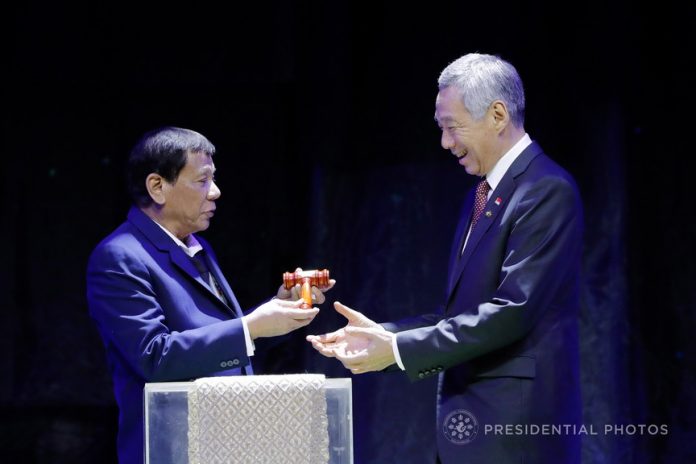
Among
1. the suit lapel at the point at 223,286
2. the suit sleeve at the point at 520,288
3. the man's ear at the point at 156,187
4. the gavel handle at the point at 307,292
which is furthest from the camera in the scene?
the suit lapel at the point at 223,286

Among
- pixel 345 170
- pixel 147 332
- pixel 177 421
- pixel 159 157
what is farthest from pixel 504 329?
pixel 345 170

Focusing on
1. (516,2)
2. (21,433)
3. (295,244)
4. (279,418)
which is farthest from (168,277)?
(516,2)

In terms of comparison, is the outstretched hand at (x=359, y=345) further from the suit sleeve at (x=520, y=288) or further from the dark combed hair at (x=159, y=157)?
the dark combed hair at (x=159, y=157)

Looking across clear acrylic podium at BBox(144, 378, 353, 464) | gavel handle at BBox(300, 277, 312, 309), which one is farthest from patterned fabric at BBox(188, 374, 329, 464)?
gavel handle at BBox(300, 277, 312, 309)

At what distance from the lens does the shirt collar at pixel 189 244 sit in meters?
3.45

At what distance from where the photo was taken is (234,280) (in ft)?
14.2

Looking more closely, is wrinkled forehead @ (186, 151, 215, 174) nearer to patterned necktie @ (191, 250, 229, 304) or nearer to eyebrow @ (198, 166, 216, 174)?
eyebrow @ (198, 166, 216, 174)

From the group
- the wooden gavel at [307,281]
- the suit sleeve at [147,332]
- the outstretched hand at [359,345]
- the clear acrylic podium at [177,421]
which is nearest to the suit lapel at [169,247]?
the suit sleeve at [147,332]

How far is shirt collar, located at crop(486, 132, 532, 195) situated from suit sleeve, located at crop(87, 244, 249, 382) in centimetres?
77

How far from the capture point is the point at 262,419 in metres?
2.73

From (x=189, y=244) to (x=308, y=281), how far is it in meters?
0.45

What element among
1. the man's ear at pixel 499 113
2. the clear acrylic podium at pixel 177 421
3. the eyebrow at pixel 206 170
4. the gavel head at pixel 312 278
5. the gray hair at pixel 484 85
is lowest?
the clear acrylic podium at pixel 177 421

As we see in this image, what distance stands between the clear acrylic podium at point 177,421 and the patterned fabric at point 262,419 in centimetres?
2

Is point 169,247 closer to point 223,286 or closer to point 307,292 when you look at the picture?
point 223,286
